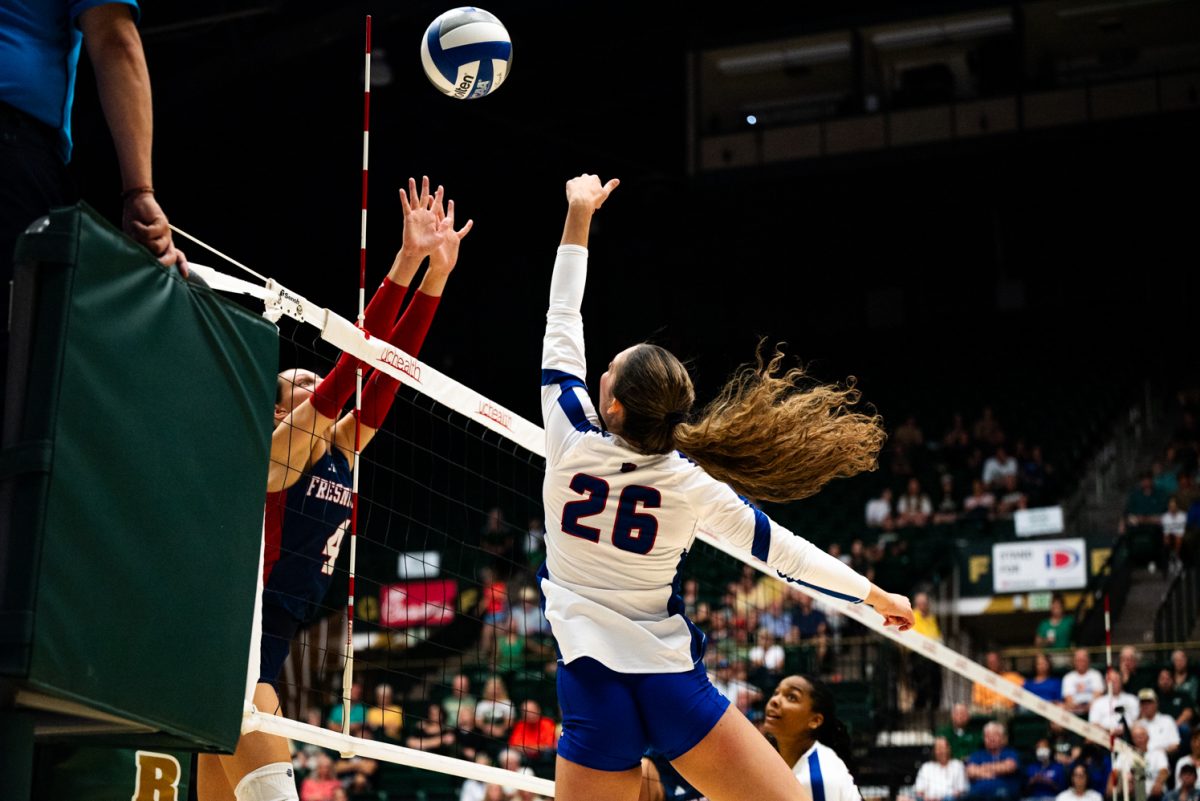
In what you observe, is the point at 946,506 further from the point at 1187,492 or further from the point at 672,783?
the point at 672,783

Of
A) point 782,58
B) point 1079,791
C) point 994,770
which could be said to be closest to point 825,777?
→ point 1079,791

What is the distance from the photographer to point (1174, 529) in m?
17.7

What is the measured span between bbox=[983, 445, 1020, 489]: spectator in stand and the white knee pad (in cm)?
1759

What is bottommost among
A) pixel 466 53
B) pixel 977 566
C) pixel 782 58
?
pixel 977 566

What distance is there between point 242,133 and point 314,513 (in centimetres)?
2081

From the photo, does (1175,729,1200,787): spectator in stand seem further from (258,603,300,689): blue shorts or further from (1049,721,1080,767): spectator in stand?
(258,603,300,689): blue shorts

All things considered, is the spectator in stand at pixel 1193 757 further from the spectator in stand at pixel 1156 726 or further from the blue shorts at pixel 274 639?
the blue shorts at pixel 274 639

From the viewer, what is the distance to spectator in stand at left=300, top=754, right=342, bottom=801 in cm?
1440

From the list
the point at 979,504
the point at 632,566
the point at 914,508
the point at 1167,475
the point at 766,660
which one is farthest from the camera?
the point at 914,508

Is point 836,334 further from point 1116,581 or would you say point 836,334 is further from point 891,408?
point 1116,581

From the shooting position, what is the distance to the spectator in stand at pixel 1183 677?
13.4 meters

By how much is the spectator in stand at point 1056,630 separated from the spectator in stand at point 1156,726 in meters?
3.30

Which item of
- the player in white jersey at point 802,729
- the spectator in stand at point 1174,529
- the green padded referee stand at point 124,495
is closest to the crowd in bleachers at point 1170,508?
the spectator in stand at point 1174,529

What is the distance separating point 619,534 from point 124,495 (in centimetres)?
153
